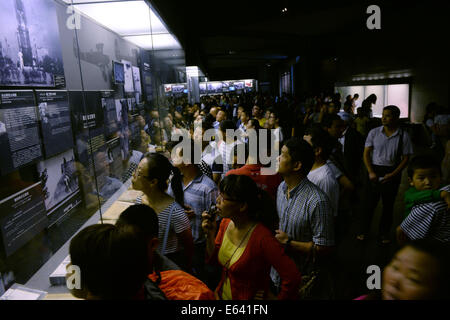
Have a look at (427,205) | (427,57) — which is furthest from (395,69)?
(427,205)

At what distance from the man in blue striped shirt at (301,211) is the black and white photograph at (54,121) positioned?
5.25 ft

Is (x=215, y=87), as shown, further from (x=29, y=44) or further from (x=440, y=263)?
(x=440, y=263)

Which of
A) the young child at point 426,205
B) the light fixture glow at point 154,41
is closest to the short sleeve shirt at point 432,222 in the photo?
the young child at point 426,205

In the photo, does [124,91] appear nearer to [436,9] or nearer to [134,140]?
[134,140]

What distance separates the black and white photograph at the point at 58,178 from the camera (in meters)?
1.96

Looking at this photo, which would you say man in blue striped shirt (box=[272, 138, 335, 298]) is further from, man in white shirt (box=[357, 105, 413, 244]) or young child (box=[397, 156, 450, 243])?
man in white shirt (box=[357, 105, 413, 244])

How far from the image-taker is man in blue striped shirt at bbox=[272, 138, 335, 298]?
205cm

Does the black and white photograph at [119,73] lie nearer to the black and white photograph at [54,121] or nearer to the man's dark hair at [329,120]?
the black and white photograph at [54,121]

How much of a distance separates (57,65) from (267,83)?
3396 centimetres

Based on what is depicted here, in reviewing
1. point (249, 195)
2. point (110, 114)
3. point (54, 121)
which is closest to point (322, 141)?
point (249, 195)

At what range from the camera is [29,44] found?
6.04 ft

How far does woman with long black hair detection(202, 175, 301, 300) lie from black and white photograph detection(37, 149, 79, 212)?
105cm

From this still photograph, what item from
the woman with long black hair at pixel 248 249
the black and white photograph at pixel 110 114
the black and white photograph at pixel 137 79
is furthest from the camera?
the black and white photograph at pixel 137 79

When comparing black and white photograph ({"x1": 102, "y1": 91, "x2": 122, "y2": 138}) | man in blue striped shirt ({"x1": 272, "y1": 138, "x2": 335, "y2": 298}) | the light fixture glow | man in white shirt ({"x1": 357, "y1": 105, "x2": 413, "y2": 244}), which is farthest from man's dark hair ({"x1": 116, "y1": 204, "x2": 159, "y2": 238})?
man in white shirt ({"x1": 357, "y1": 105, "x2": 413, "y2": 244})
